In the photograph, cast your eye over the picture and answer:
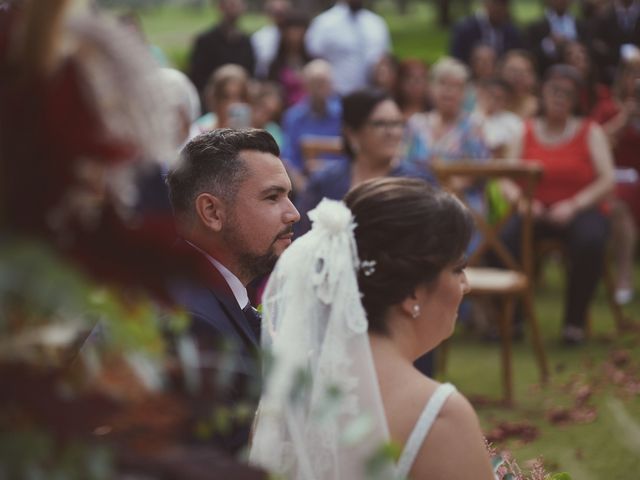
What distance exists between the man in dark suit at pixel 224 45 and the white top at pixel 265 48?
185mm

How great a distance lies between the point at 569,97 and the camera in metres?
7.96

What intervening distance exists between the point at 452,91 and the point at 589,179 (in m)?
1.32

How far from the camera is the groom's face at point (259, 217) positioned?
304cm

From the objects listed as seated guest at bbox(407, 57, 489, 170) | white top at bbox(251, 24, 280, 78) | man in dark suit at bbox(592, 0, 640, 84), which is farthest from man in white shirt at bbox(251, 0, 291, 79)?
man in dark suit at bbox(592, 0, 640, 84)

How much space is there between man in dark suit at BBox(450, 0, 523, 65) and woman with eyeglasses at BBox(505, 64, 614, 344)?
4.52 metres

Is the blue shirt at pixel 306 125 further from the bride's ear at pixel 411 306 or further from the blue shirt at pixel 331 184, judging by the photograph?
the bride's ear at pixel 411 306

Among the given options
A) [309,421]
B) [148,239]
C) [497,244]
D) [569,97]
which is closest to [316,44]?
[569,97]

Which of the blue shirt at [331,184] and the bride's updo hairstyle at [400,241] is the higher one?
the bride's updo hairstyle at [400,241]

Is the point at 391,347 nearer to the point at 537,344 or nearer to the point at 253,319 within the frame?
the point at 253,319

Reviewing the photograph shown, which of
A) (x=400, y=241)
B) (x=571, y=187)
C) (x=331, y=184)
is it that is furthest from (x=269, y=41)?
(x=400, y=241)

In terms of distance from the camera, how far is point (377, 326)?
2.33 m

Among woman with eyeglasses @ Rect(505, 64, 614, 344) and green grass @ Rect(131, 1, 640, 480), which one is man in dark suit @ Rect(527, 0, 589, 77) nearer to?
green grass @ Rect(131, 1, 640, 480)

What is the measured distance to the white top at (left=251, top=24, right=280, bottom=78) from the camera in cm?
1166

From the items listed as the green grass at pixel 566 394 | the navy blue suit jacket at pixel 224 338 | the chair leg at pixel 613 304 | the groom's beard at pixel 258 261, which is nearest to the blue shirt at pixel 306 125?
the green grass at pixel 566 394
